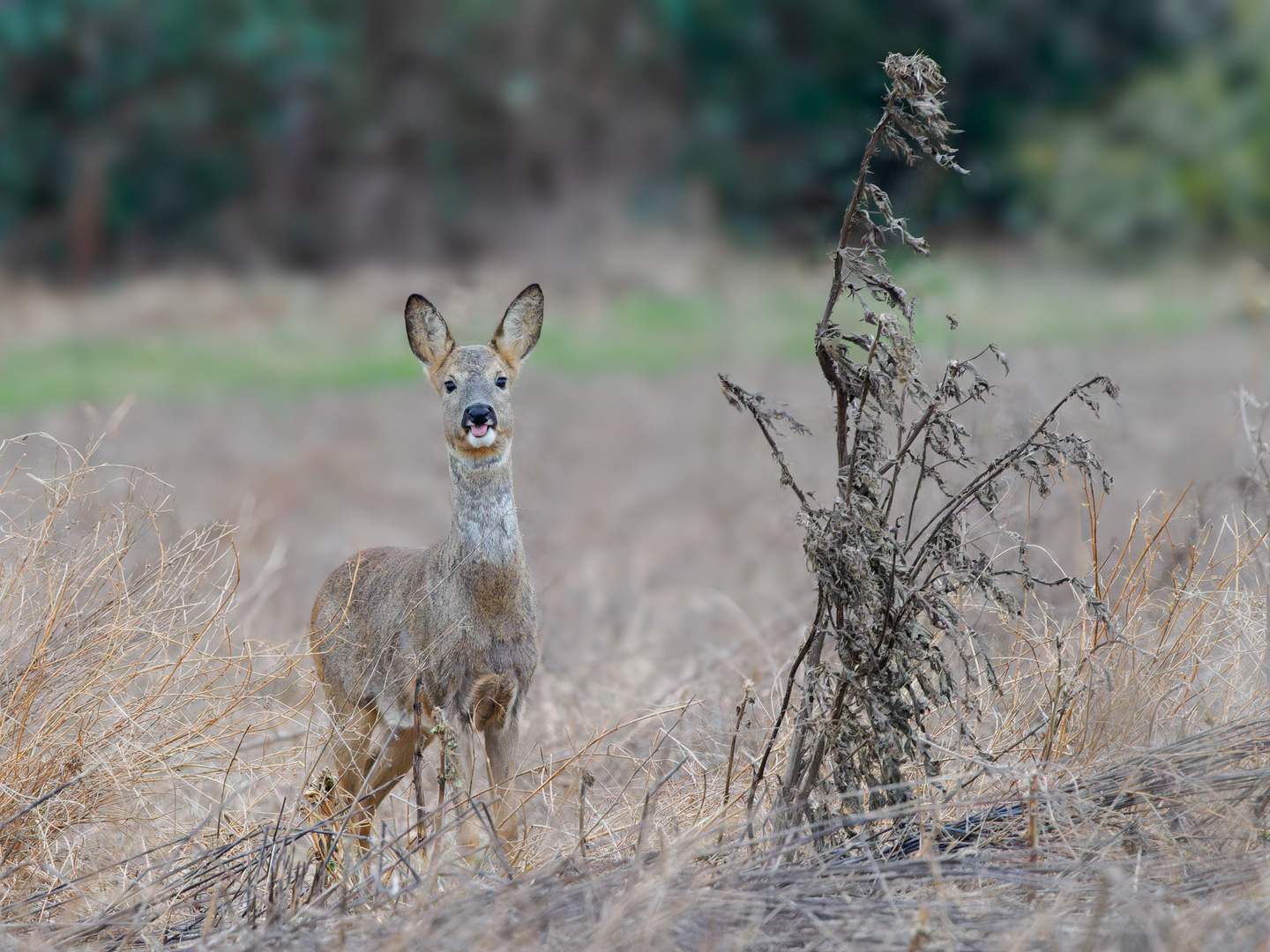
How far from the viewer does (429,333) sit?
17.8 feet

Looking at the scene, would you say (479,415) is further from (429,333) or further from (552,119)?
(552,119)

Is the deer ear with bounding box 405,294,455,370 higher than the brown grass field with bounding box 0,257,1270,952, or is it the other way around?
the deer ear with bounding box 405,294,455,370

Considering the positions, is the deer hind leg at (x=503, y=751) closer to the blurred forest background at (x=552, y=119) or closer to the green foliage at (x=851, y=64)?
the blurred forest background at (x=552, y=119)

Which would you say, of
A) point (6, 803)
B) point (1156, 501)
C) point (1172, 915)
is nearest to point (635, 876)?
point (1172, 915)

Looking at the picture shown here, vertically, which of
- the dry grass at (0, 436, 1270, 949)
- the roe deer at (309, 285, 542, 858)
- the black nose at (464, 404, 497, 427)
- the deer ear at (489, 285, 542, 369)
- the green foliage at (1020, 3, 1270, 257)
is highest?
the green foliage at (1020, 3, 1270, 257)

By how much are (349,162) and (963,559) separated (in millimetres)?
23409

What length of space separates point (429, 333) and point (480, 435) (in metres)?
0.62

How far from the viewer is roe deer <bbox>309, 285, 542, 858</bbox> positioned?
4.85 meters

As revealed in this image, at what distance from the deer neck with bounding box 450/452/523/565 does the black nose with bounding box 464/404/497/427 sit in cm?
14

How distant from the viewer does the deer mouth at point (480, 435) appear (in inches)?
198

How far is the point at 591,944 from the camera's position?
3.17m

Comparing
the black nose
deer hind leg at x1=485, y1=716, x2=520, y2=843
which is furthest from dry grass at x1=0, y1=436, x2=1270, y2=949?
the black nose

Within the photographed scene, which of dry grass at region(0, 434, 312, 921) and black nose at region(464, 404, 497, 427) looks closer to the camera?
dry grass at region(0, 434, 312, 921)

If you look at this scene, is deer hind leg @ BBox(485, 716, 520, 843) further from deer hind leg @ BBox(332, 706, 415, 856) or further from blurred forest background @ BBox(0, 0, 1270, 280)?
blurred forest background @ BBox(0, 0, 1270, 280)
